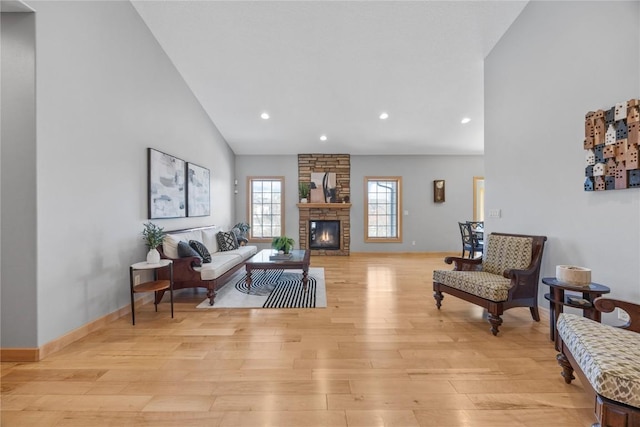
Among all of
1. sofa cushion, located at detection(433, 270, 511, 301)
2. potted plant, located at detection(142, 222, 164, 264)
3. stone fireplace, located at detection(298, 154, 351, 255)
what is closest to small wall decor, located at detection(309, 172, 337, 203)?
stone fireplace, located at detection(298, 154, 351, 255)

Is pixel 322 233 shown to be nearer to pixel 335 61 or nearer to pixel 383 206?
pixel 383 206

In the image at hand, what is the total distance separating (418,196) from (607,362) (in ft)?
19.9

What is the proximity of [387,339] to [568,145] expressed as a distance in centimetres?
265

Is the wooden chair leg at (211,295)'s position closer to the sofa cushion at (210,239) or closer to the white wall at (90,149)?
the white wall at (90,149)

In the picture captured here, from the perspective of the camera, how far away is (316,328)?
2.64 metres

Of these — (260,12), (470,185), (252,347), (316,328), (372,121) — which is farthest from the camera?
(470,185)

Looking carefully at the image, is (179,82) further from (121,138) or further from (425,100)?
(425,100)

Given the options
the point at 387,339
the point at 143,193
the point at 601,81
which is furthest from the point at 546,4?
the point at 143,193

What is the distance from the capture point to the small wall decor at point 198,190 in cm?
457

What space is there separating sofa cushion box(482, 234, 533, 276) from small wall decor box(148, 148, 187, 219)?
4.43m

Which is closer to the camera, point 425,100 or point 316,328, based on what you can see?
point 316,328

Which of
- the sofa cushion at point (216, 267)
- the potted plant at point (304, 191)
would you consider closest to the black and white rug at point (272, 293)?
the sofa cushion at point (216, 267)

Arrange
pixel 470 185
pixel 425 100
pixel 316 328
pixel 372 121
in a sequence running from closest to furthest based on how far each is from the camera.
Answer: pixel 316 328, pixel 425 100, pixel 372 121, pixel 470 185

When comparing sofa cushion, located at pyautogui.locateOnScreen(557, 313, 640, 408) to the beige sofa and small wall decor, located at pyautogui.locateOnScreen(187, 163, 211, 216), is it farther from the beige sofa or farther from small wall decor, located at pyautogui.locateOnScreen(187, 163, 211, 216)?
small wall decor, located at pyautogui.locateOnScreen(187, 163, 211, 216)
